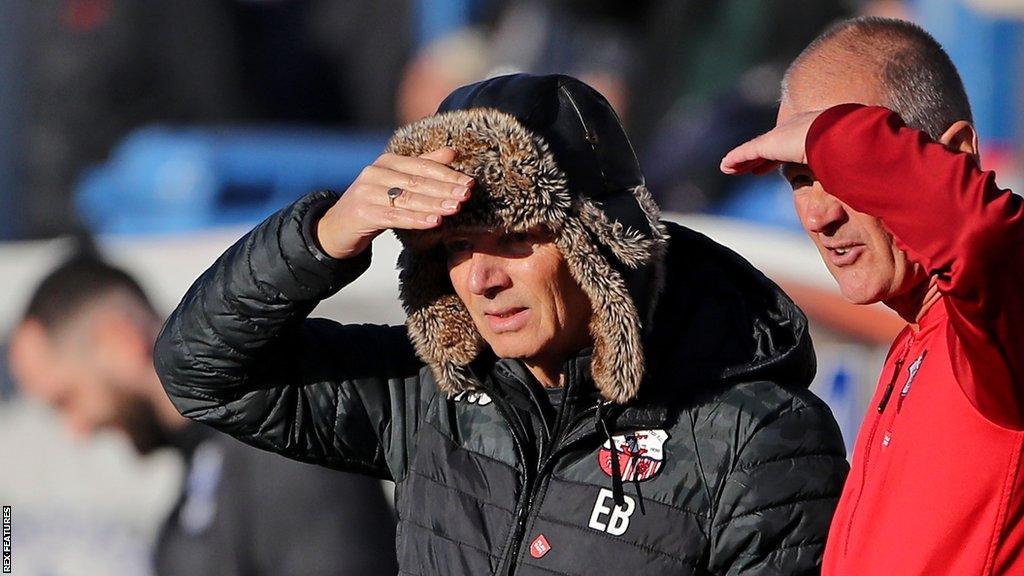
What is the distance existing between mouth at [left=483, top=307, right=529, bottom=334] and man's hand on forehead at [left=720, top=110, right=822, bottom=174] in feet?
1.56

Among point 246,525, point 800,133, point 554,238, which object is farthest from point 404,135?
point 246,525

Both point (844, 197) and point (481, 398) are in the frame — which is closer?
A: point (844, 197)

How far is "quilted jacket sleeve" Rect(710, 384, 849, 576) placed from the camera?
1.91 m

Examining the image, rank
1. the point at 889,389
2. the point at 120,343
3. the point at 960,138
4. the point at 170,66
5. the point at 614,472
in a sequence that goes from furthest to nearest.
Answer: the point at 170,66 → the point at 120,343 → the point at 614,472 → the point at 889,389 → the point at 960,138

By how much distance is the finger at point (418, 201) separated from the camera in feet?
6.02

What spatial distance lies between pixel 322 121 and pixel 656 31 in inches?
47.6

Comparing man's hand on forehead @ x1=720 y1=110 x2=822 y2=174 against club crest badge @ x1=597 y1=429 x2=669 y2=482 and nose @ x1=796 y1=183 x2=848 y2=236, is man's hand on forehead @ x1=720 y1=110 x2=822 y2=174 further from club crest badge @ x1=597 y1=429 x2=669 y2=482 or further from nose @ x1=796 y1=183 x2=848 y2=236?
club crest badge @ x1=597 y1=429 x2=669 y2=482

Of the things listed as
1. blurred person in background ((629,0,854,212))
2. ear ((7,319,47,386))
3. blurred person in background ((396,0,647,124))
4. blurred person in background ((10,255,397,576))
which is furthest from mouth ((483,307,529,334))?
ear ((7,319,47,386))

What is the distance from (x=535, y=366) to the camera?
2.13 m

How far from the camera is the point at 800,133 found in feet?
5.11

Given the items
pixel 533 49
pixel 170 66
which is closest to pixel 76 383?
pixel 170 66

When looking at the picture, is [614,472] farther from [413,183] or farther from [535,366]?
[413,183]

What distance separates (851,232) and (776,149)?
173mm

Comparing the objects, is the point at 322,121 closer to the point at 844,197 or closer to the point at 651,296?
the point at 651,296
